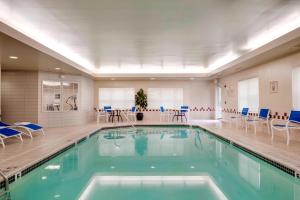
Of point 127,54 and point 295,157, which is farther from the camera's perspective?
point 127,54

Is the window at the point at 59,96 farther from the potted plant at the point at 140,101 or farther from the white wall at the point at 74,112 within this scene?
the potted plant at the point at 140,101

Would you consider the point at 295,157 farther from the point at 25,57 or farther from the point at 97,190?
the point at 25,57

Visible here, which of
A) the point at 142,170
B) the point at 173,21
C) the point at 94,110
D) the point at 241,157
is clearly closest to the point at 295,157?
the point at 241,157

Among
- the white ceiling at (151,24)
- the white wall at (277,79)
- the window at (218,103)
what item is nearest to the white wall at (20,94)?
the white ceiling at (151,24)

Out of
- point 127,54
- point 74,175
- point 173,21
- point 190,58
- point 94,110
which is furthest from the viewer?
point 94,110

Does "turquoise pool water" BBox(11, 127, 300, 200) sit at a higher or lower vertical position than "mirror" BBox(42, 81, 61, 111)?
lower

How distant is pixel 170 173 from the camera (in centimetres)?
380

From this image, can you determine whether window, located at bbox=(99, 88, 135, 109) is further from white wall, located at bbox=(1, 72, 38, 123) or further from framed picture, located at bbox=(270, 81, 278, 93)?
framed picture, located at bbox=(270, 81, 278, 93)

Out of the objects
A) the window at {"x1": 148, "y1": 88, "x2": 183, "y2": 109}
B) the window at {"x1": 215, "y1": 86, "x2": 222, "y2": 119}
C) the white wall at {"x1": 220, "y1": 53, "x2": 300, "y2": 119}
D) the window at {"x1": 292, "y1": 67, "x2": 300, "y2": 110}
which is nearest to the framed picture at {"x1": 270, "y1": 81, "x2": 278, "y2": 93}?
the white wall at {"x1": 220, "y1": 53, "x2": 300, "y2": 119}

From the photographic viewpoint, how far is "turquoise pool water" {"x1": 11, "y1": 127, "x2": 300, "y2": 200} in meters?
2.97

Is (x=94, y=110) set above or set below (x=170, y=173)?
above

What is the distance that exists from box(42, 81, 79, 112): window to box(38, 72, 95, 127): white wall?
169mm

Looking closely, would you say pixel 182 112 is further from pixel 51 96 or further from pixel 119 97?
pixel 51 96

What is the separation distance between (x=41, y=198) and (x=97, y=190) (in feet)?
2.20
